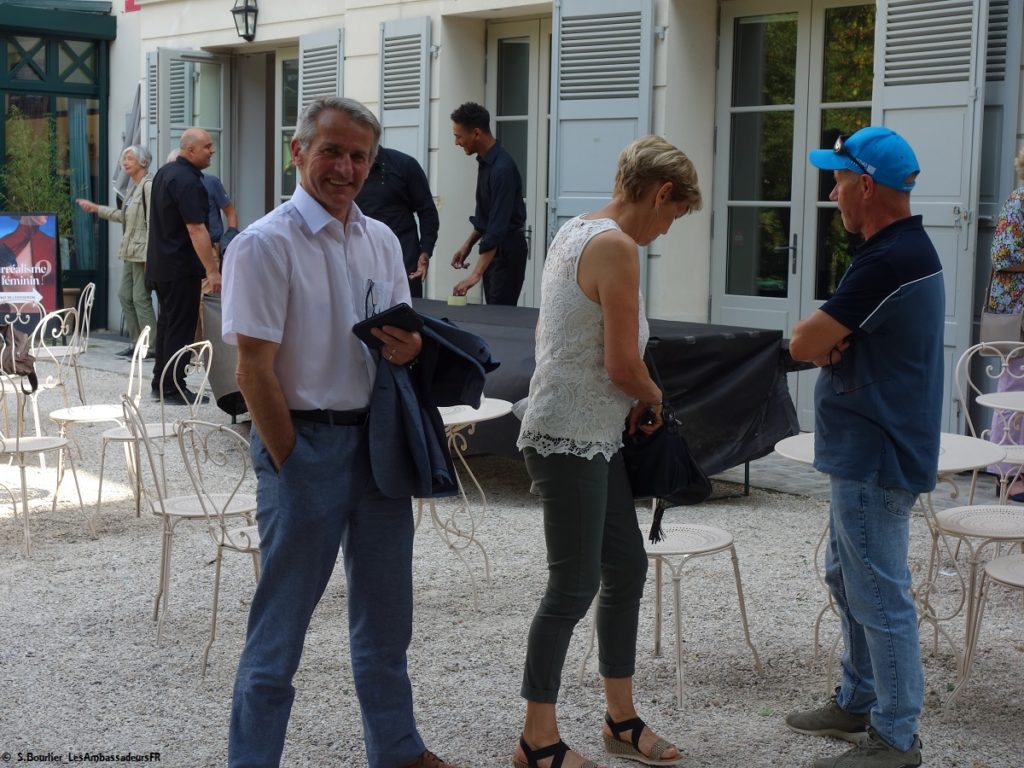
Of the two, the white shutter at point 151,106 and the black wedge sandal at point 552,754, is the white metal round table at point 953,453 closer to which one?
the black wedge sandal at point 552,754

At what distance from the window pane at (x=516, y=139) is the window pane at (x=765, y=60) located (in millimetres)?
1869

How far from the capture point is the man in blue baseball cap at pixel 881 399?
3004mm

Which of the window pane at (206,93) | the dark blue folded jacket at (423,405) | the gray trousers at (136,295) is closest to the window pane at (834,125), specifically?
the gray trousers at (136,295)

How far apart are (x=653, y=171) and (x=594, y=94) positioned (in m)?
5.68

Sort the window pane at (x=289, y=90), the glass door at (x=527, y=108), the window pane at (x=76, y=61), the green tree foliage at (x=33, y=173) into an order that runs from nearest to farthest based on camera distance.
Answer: the glass door at (x=527, y=108)
the window pane at (x=289, y=90)
the green tree foliage at (x=33, y=173)
the window pane at (x=76, y=61)

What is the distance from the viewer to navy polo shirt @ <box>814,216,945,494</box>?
9.81 ft

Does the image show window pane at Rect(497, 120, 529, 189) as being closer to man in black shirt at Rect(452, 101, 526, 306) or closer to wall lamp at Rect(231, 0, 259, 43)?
man in black shirt at Rect(452, 101, 526, 306)

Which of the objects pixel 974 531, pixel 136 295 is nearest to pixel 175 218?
pixel 136 295

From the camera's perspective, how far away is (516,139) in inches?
387

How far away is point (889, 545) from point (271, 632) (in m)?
1.40

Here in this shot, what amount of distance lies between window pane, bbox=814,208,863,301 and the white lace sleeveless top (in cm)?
501

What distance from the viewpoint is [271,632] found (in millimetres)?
2859

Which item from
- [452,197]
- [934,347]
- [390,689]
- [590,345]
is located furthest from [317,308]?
[452,197]

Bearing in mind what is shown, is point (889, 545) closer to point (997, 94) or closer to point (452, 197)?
point (997, 94)
